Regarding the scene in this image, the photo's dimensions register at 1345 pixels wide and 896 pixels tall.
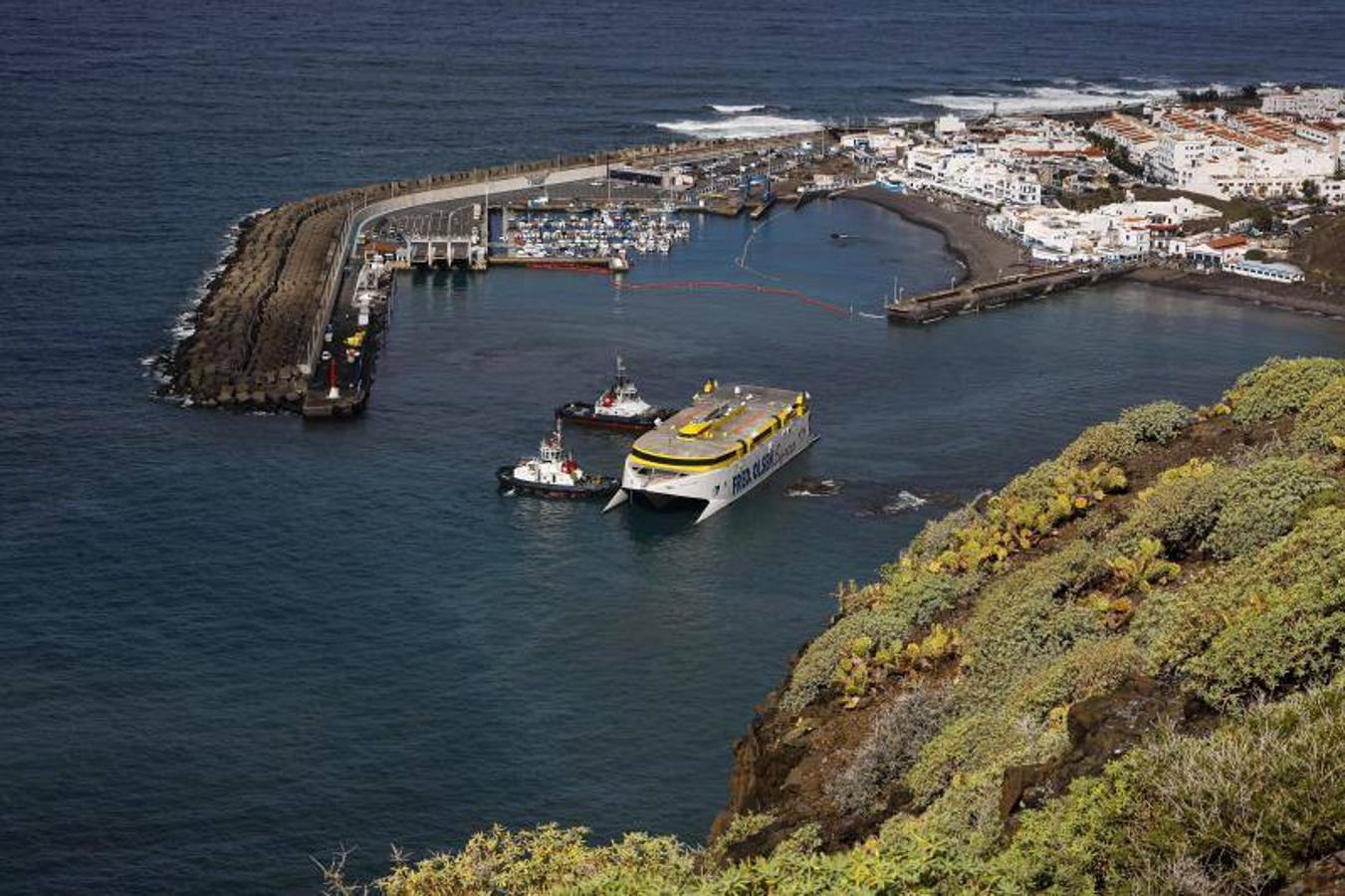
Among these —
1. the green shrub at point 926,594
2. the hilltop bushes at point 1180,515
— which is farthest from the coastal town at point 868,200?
the hilltop bushes at point 1180,515

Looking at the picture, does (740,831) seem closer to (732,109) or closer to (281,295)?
(281,295)

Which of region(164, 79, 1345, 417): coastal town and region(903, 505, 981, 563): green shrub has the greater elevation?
region(903, 505, 981, 563): green shrub

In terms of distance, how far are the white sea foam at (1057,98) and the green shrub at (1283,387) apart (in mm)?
103267

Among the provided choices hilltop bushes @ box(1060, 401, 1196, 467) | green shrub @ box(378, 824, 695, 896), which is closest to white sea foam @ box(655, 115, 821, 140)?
hilltop bushes @ box(1060, 401, 1196, 467)

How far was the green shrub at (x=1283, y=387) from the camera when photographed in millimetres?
34438

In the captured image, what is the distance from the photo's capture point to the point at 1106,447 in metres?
35.4

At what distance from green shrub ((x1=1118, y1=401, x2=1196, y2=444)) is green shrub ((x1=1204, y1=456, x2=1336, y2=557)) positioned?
7360 mm

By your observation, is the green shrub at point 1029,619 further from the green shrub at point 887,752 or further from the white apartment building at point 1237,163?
the white apartment building at point 1237,163

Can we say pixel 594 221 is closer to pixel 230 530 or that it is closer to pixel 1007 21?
pixel 230 530

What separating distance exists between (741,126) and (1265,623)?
109447 mm

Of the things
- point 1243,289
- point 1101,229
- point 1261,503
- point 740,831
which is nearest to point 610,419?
point 1261,503

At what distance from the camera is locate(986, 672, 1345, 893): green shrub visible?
16172 millimetres

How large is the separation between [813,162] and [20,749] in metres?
84.9

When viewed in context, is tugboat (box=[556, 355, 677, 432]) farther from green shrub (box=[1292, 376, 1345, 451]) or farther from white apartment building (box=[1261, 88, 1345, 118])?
white apartment building (box=[1261, 88, 1345, 118])
